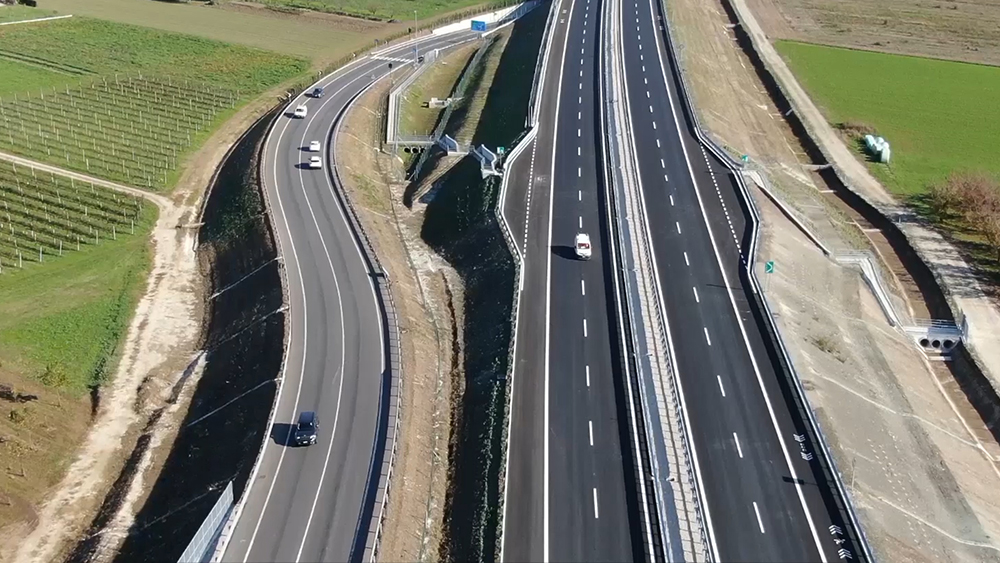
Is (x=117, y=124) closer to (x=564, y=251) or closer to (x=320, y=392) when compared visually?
(x=564, y=251)

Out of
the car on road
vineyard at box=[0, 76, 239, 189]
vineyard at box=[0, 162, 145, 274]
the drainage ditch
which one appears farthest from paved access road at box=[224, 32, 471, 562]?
vineyard at box=[0, 76, 239, 189]

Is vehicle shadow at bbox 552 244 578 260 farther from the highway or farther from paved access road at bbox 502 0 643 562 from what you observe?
the highway

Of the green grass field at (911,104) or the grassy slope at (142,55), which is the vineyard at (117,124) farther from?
the green grass field at (911,104)

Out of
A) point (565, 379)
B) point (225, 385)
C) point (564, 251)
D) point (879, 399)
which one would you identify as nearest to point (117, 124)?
Result: point (225, 385)

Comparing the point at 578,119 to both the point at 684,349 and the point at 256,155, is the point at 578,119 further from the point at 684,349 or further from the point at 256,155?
the point at 684,349

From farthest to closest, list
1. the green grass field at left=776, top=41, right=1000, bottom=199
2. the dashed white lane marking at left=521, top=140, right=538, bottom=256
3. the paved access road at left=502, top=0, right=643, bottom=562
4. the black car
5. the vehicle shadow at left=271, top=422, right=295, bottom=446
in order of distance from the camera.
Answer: the green grass field at left=776, top=41, right=1000, bottom=199
the dashed white lane marking at left=521, top=140, right=538, bottom=256
the vehicle shadow at left=271, top=422, right=295, bottom=446
the black car
the paved access road at left=502, top=0, right=643, bottom=562

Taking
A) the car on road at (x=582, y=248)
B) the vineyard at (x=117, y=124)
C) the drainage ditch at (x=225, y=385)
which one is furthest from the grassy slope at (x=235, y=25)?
the car on road at (x=582, y=248)
